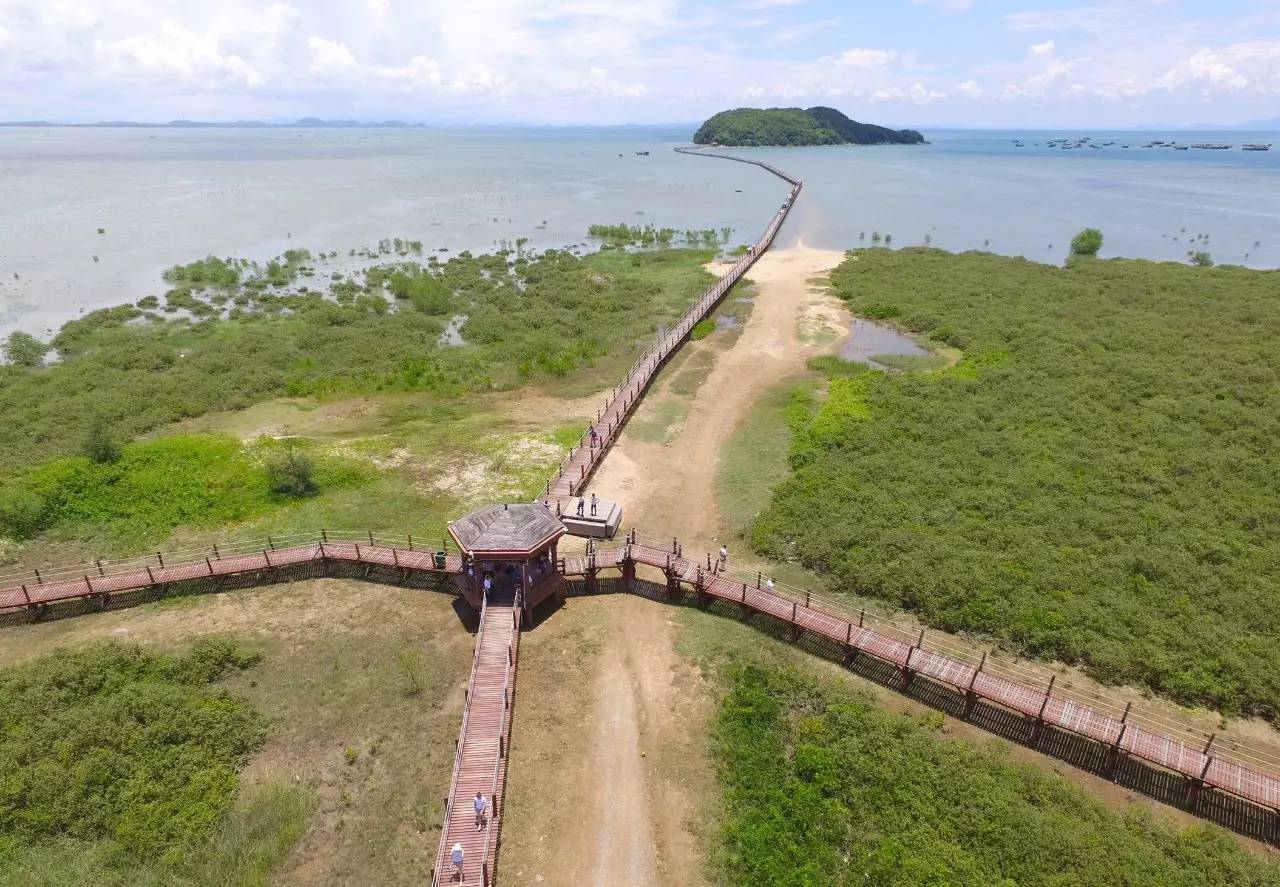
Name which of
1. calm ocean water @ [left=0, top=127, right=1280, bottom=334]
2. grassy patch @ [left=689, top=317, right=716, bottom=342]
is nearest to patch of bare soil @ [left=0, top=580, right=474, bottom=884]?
grassy patch @ [left=689, top=317, right=716, bottom=342]

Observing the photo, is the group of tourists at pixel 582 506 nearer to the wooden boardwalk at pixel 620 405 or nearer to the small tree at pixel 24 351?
the wooden boardwalk at pixel 620 405

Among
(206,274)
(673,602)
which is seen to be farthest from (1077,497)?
(206,274)

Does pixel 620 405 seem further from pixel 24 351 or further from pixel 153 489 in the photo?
pixel 24 351

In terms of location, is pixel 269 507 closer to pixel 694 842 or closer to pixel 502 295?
pixel 694 842

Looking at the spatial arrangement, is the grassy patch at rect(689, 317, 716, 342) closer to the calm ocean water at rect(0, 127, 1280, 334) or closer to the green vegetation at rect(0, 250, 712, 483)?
the green vegetation at rect(0, 250, 712, 483)

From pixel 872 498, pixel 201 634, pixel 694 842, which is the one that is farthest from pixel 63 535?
pixel 872 498
